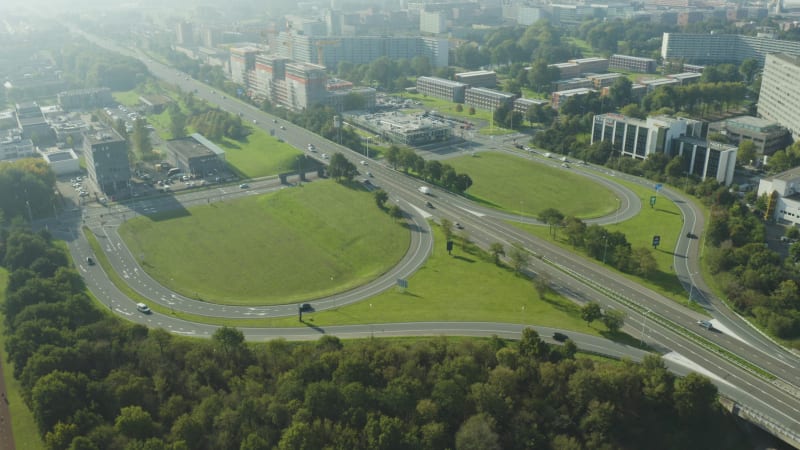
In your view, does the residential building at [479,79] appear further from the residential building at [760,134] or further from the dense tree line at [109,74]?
the dense tree line at [109,74]

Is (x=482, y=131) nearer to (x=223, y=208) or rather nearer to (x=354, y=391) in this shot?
(x=223, y=208)

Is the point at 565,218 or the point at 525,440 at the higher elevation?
the point at 565,218

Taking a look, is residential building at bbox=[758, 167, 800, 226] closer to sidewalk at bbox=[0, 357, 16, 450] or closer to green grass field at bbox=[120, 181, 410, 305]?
green grass field at bbox=[120, 181, 410, 305]

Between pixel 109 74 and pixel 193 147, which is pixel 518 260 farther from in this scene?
pixel 109 74

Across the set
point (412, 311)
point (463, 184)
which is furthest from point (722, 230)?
point (412, 311)

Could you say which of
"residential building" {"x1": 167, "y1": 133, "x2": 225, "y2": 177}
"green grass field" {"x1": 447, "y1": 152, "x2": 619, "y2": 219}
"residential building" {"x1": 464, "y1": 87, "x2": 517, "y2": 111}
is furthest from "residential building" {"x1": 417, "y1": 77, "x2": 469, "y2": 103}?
"residential building" {"x1": 167, "y1": 133, "x2": 225, "y2": 177}
